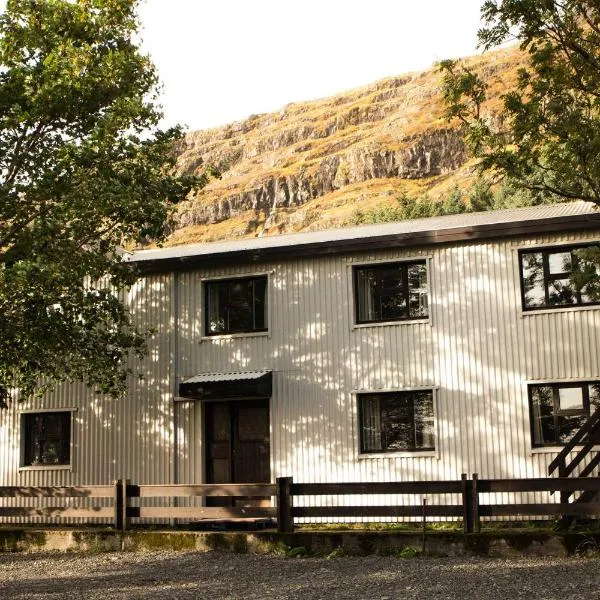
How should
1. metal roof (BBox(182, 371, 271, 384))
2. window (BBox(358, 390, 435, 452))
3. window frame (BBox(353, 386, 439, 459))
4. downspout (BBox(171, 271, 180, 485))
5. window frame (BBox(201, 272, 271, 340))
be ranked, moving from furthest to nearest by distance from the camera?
downspout (BBox(171, 271, 180, 485)) < window frame (BBox(201, 272, 271, 340)) < metal roof (BBox(182, 371, 271, 384)) < window (BBox(358, 390, 435, 452)) < window frame (BBox(353, 386, 439, 459))

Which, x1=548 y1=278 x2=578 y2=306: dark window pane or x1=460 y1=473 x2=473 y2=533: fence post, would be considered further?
x1=548 y1=278 x2=578 y2=306: dark window pane

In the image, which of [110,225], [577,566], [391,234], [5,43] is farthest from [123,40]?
[577,566]

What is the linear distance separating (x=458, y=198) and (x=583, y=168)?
45182 millimetres

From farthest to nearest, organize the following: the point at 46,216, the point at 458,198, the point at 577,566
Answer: the point at 458,198, the point at 46,216, the point at 577,566

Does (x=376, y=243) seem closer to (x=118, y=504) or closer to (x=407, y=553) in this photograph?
(x=407, y=553)

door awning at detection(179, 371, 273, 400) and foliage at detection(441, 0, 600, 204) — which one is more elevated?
foliage at detection(441, 0, 600, 204)

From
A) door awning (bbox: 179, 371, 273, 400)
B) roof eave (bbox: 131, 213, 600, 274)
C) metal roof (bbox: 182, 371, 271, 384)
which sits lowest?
door awning (bbox: 179, 371, 273, 400)

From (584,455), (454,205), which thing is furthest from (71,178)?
(454,205)

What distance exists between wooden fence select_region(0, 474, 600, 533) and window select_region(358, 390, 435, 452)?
159 cm

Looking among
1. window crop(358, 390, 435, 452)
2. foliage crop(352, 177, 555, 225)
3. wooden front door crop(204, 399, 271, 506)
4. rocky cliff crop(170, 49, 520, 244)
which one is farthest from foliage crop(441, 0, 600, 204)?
rocky cliff crop(170, 49, 520, 244)

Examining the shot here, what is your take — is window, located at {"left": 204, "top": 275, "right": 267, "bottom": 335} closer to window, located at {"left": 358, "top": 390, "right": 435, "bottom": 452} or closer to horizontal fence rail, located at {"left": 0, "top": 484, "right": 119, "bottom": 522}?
window, located at {"left": 358, "top": 390, "right": 435, "bottom": 452}

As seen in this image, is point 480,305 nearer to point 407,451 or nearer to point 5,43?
point 407,451

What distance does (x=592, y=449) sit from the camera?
16.9 metres

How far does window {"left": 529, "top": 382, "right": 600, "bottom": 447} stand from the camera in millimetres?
17406
